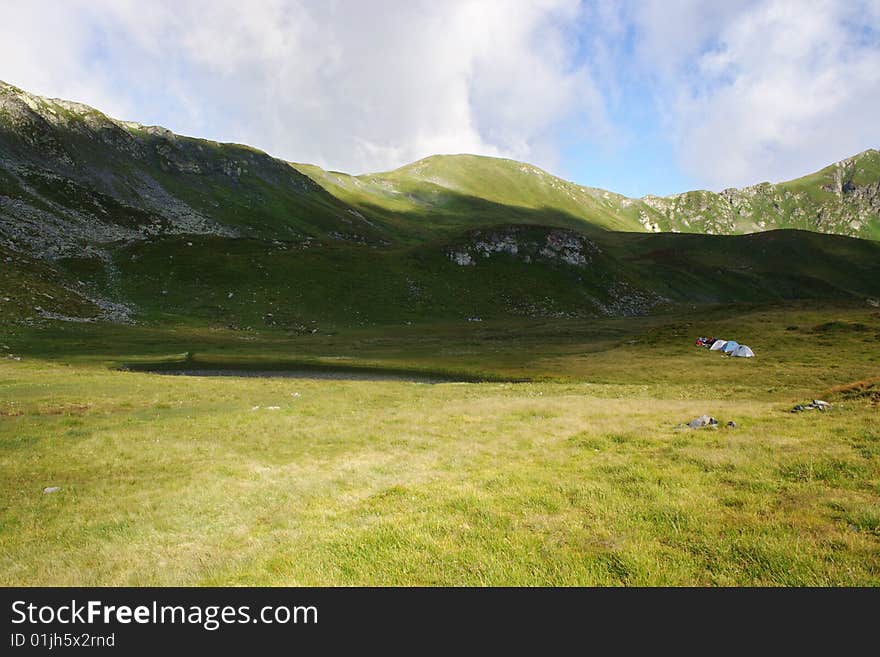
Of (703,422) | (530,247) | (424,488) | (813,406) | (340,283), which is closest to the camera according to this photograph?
(424,488)

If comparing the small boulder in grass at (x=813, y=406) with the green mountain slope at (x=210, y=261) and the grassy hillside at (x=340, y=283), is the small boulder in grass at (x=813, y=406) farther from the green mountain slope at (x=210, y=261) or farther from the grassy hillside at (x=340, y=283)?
the green mountain slope at (x=210, y=261)

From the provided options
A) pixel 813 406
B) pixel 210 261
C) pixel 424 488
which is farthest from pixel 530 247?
pixel 424 488

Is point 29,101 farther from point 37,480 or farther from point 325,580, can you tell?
point 325,580

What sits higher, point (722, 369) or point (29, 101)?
point (29, 101)

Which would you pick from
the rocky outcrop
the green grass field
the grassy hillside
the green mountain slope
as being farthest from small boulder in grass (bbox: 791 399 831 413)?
the rocky outcrop

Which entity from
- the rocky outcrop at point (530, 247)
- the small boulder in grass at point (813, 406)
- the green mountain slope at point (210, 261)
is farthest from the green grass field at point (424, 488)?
the rocky outcrop at point (530, 247)

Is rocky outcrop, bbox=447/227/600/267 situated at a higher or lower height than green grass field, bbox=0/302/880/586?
higher

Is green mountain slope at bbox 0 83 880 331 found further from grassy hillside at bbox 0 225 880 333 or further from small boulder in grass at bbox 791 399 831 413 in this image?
small boulder in grass at bbox 791 399 831 413

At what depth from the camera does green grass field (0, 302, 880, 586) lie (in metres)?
10.3

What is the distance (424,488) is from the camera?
53.1 ft

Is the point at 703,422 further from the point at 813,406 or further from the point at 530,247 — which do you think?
the point at 530,247
